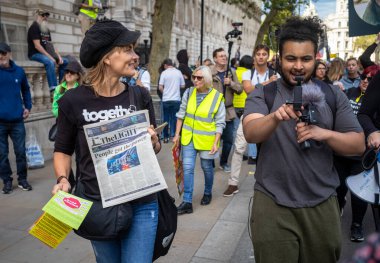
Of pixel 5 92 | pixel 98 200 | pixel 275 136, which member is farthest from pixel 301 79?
pixel 5 92

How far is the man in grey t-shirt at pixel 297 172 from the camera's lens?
2168mm

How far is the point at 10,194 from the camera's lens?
576 cm

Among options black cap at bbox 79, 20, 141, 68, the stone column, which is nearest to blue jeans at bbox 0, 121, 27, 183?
the stone column

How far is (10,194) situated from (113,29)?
4.30m

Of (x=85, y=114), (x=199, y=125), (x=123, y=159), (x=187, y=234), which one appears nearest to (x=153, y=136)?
(x=123, y=159)

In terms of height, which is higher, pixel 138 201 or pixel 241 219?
pixel 138 201

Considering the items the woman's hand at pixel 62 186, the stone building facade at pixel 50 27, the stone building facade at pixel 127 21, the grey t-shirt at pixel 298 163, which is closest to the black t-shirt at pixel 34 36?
the stone building facade at pixel 50 27

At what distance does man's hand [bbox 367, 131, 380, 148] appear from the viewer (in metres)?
2.94


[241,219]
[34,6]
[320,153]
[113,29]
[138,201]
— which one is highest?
[34,6]

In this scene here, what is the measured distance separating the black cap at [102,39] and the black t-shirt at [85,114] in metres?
0.20

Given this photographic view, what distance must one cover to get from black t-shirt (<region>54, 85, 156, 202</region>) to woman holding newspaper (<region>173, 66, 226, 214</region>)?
2.64 m

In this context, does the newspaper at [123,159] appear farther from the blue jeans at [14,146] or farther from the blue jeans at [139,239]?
the blue jeans at [14,146]

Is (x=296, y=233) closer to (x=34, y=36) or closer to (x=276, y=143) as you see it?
(x=276, y=143)

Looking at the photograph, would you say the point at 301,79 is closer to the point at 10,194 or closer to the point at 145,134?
the point at 145,134
